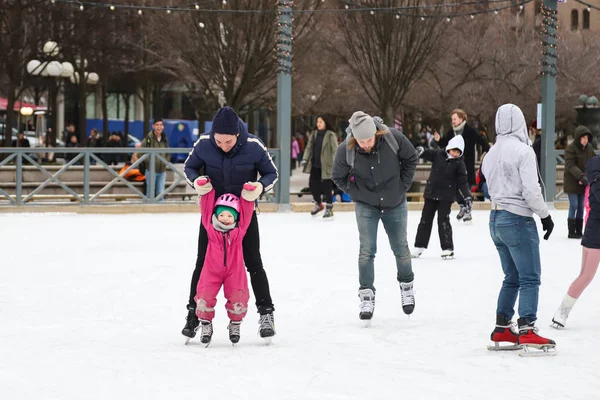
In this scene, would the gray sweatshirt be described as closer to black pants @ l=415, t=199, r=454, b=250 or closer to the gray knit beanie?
the gray knit beanie

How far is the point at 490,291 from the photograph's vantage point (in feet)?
31.1

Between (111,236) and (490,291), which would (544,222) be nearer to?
(490,291)

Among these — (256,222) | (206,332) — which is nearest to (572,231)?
(256,222)

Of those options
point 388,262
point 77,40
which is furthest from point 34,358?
point 77,40

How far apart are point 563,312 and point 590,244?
51cm

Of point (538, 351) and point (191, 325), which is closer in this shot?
point (538, 351)

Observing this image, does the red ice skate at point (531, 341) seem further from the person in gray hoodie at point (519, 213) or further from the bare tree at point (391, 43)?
the bare tree at point (391, 43)

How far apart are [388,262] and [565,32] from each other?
33452 millimetres

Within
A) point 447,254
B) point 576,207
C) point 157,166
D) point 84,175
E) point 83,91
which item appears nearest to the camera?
point 447,254

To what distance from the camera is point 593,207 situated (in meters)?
7.49

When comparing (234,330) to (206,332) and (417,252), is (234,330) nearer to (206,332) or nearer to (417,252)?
(206,332)

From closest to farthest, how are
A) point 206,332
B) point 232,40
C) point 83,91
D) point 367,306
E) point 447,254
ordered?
1. point 206,332
2. point 367,306
3. point 447,254
4. point 232,40
5. point 83,91

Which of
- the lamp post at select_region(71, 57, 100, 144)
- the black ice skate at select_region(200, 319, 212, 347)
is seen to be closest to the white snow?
the black ice skate at select_region(200, 319, 212, 347)

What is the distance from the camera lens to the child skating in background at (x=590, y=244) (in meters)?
7.42
